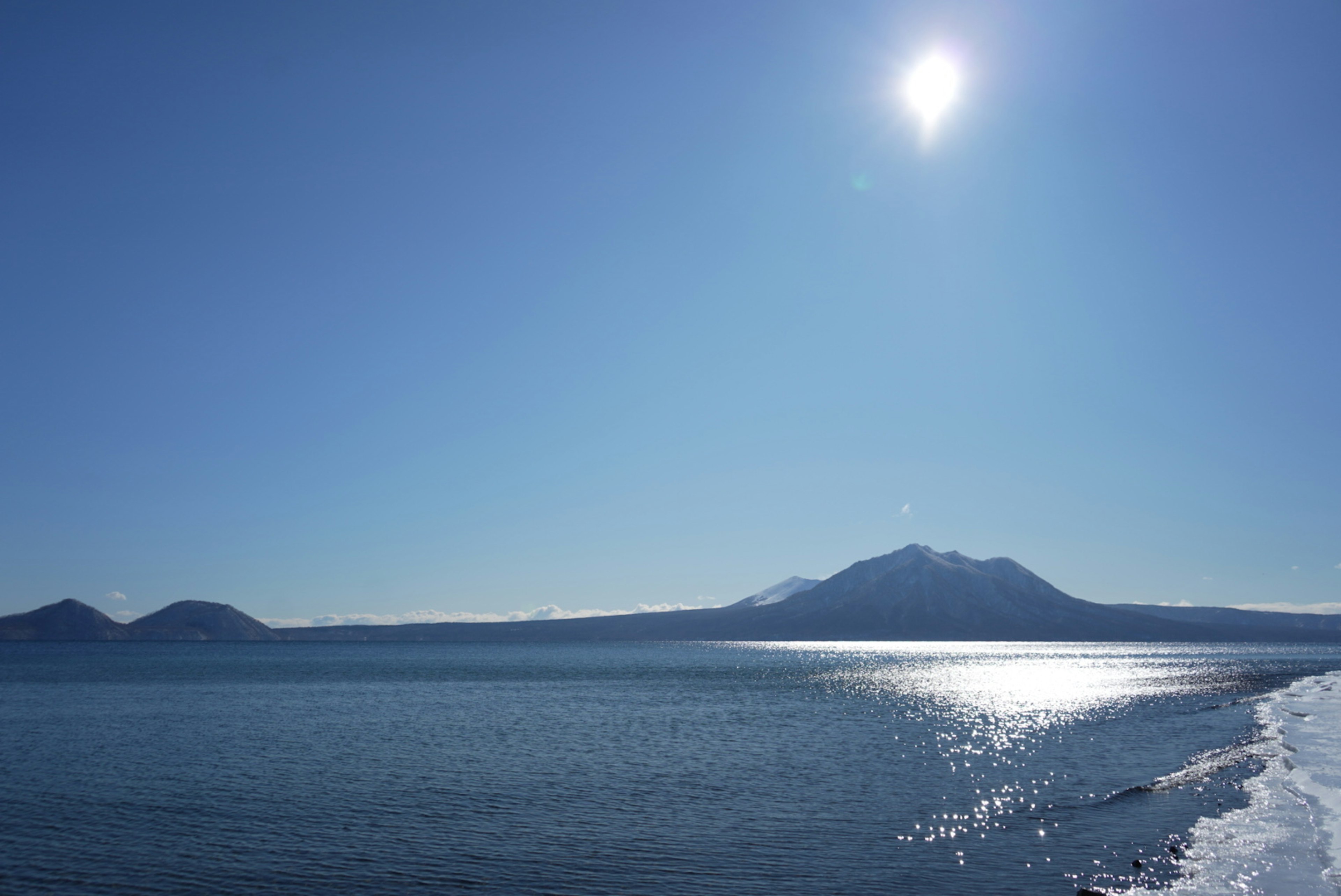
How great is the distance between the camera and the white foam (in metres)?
26.8

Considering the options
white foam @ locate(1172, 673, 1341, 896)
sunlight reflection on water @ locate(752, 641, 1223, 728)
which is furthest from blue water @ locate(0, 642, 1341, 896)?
sunlight reflection on water @ locate(752, 641, 1223, 728)

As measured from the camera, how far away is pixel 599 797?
135 feet

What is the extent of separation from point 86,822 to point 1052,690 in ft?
412

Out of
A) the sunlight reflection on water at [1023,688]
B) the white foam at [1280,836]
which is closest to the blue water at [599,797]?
the white foam at [1280,836]

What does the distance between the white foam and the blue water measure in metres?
1.42

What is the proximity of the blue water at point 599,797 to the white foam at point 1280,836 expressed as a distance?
1419 millimetres

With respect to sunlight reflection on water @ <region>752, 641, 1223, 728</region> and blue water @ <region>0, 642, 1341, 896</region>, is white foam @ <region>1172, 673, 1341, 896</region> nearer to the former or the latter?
blue water @ <region>0, 642, 1341, 896</region>

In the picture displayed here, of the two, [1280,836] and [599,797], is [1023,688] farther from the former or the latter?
[599,797]

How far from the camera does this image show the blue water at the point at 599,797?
2909 centimetres

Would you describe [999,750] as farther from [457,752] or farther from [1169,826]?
[457,752]

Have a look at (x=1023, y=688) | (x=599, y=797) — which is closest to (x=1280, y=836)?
(x=599, y=797)

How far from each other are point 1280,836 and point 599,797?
31.0m

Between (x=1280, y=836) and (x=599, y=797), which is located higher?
(x=599, y=797)

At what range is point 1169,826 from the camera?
114ft
